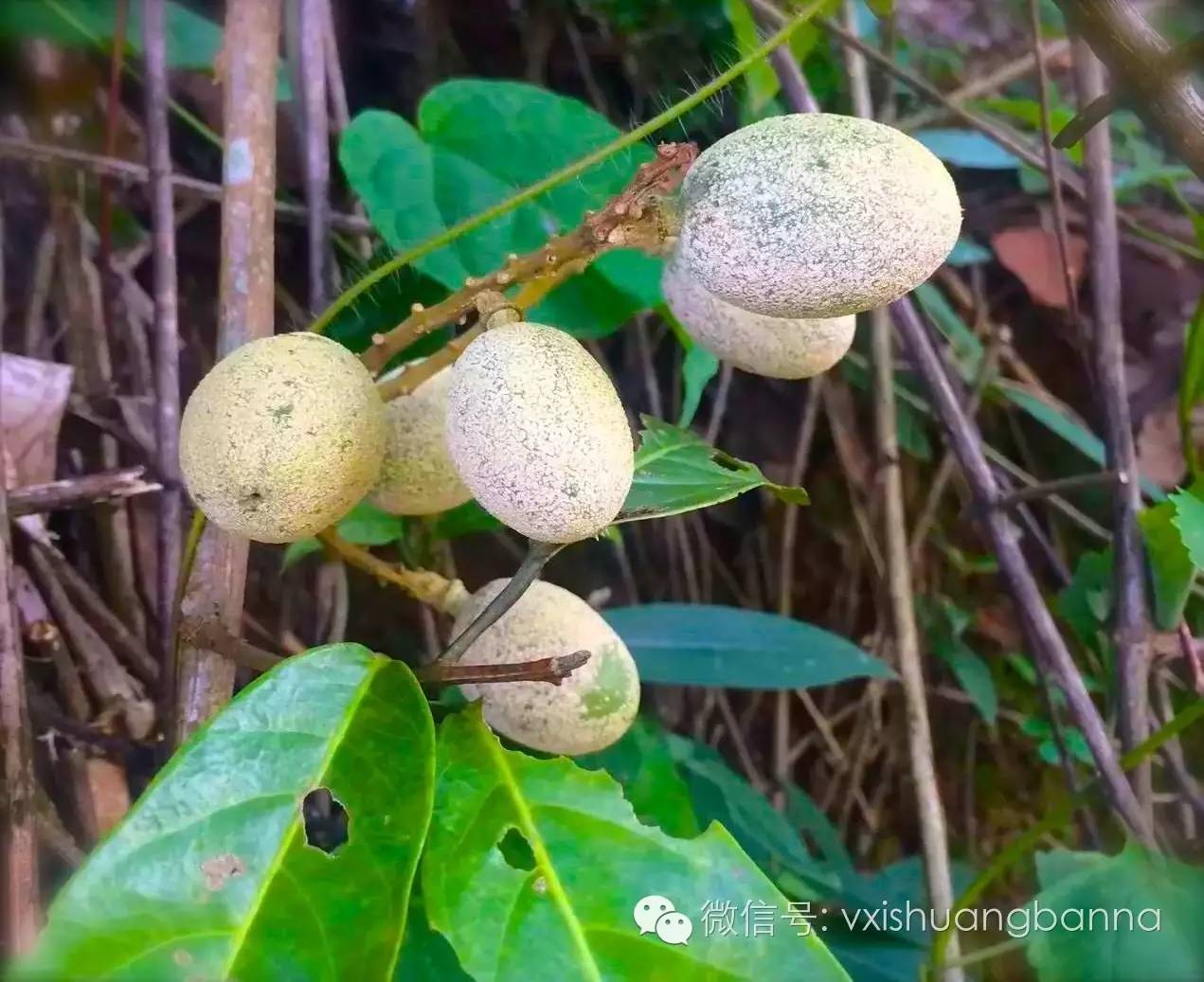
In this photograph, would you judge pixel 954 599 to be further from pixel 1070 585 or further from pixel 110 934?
pixel 110 934

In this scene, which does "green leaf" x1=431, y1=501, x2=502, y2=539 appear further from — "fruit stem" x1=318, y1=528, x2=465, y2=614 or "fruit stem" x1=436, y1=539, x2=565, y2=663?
"fruit stem" x1=436, y1=539, x2=565, y2=663

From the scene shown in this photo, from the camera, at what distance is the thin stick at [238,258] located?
658mm

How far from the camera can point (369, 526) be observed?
0.86 meters

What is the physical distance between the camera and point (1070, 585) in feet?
3.73

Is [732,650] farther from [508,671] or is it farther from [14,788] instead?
[14,788]

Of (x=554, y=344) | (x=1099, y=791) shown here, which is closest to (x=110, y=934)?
(x=554, y=344)

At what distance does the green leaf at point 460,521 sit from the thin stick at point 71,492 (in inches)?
9.3

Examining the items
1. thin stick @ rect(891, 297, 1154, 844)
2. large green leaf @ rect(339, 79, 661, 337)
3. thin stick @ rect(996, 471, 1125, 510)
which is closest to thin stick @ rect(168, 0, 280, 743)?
large green leaf @ rect(339, 79, 661, 337)

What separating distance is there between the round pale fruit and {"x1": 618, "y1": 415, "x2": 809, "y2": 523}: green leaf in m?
0.14

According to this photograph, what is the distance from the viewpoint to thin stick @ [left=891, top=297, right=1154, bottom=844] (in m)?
0.76

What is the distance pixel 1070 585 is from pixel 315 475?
2.98 ft

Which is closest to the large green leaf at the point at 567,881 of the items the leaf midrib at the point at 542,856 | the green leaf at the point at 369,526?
the leaf midrib at the point at 542,856

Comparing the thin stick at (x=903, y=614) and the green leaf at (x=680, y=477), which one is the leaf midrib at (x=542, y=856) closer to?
the green leaf at (x=680, y=477)

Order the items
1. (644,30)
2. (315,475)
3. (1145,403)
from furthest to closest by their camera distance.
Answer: (1145,403) < (644,30) < (315,475)
